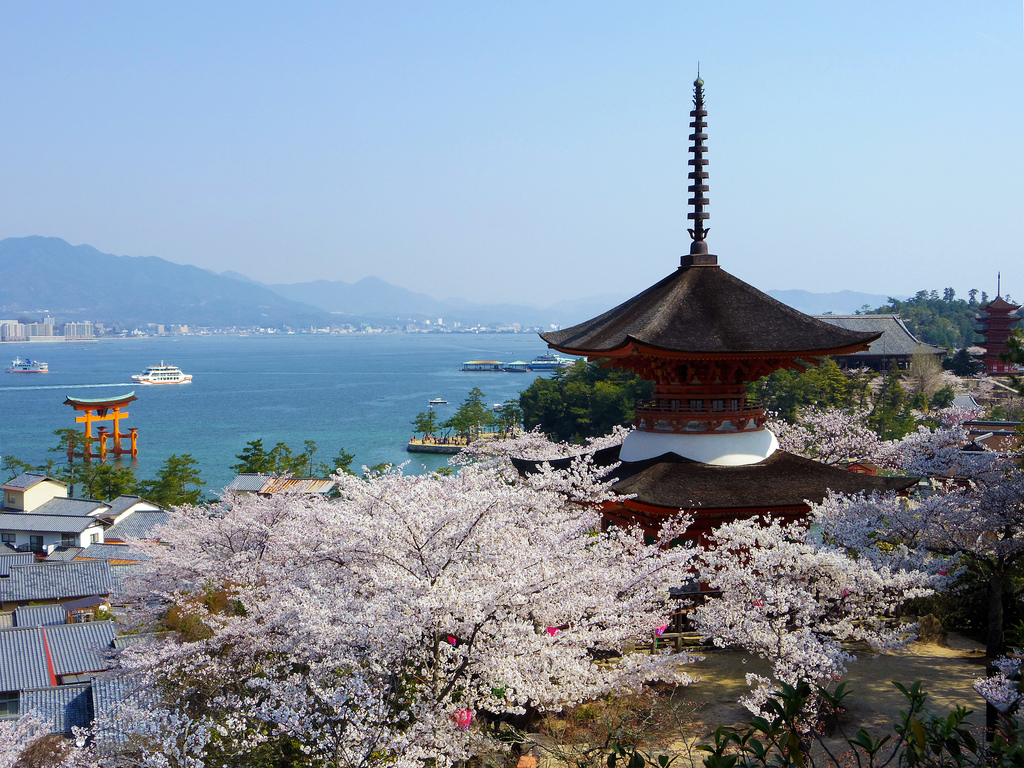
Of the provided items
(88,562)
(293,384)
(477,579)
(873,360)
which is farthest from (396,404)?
(477,579)

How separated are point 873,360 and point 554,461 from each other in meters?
42.7

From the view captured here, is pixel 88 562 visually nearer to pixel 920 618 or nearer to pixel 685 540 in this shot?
pixel 685 540

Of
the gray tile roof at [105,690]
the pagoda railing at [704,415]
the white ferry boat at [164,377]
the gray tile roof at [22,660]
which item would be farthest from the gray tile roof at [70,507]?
the white ferry boat at [164,377]

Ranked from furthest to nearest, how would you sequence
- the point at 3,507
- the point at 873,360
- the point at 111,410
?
1. the point at 111,410
2. the point at 873,360
3. the point at 3,507

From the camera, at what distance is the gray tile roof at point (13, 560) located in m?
26.1

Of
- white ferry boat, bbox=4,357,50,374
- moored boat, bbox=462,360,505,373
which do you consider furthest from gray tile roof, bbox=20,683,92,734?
white ferry boat, bbox=4,357,50,374

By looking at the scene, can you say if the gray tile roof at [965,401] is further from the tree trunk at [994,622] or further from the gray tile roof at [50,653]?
the gray tile roof at [50,653]

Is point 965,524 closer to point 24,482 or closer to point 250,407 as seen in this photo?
point 24,482

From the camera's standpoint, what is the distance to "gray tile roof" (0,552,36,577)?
2611 cm

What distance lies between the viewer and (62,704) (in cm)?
1545

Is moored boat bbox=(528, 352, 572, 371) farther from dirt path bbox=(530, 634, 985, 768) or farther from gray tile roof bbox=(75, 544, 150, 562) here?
dirt path bbox=(530, 634, 985, 768)

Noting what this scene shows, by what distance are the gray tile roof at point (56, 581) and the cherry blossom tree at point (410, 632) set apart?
1511 centimetres

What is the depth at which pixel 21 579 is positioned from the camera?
2470cm

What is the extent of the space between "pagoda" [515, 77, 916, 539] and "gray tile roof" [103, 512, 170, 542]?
2295cm
